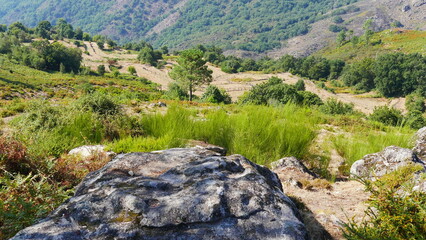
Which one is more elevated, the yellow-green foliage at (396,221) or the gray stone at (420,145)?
the yellow-green foliage at (396,221)

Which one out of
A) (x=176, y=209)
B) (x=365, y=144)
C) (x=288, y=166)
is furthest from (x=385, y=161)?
(x=176, y=209)

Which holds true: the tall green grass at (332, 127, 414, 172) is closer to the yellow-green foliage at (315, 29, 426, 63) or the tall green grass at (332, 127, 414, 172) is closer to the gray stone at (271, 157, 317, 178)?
the gray stone at (271, 157, 317, 178)

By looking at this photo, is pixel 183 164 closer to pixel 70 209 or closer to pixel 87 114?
pixel 70 209

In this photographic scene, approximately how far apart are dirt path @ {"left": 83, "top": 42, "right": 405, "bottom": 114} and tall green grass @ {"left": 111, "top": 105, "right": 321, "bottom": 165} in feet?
153

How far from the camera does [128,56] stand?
4973 inches

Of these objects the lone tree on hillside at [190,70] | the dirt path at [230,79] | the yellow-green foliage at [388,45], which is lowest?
the dirt path at [230,79]

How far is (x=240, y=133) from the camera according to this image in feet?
15.3

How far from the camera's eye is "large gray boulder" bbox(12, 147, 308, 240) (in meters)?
1.51

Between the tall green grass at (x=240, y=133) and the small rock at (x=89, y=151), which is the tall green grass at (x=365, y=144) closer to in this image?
the tall green grass at (x=240, y=133)

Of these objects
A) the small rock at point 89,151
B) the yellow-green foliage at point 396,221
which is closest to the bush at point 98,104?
the small rock at point 89,151

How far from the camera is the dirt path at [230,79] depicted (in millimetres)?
57931

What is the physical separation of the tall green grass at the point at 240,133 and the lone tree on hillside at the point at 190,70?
3271 cm

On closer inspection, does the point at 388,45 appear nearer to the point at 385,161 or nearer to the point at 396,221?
the point at 385,161

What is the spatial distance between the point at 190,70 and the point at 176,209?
3741 centimetres
